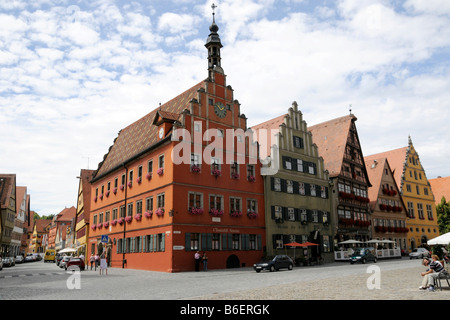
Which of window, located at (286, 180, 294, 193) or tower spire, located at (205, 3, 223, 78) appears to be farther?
window, located at (286, 180, 294, 193)

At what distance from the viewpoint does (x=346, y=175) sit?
51.2m

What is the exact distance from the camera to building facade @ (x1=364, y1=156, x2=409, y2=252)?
186 ft

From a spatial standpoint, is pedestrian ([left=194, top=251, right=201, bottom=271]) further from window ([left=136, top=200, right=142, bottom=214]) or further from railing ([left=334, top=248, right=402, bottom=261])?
railing ([left=334, top=248, right=402, bottom=261])

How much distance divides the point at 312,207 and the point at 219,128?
15.3 meters

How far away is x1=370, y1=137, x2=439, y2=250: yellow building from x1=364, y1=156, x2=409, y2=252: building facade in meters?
2.79

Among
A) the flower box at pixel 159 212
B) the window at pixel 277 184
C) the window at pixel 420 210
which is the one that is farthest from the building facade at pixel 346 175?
the flower box at pixel 159 212

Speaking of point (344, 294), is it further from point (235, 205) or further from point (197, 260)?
point (235, 205)

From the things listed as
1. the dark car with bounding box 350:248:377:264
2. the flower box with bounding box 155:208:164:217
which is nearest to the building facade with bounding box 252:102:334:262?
the dark car with bounding box 350:248:377:264

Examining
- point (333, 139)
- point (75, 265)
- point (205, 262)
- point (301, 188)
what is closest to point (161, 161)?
point (205, 262)

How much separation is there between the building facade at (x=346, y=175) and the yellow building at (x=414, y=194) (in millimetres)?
13084

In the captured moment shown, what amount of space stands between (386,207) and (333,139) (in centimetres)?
1350

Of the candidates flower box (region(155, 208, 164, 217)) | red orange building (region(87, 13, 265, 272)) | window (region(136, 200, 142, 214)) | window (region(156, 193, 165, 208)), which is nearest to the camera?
red orange building (region(87, 13, 265, 272))

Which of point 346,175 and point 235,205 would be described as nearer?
point 235,205

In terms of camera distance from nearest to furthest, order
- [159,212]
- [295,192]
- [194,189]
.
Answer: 1. [159,212]
2. [194,189]
3. [295,192]
